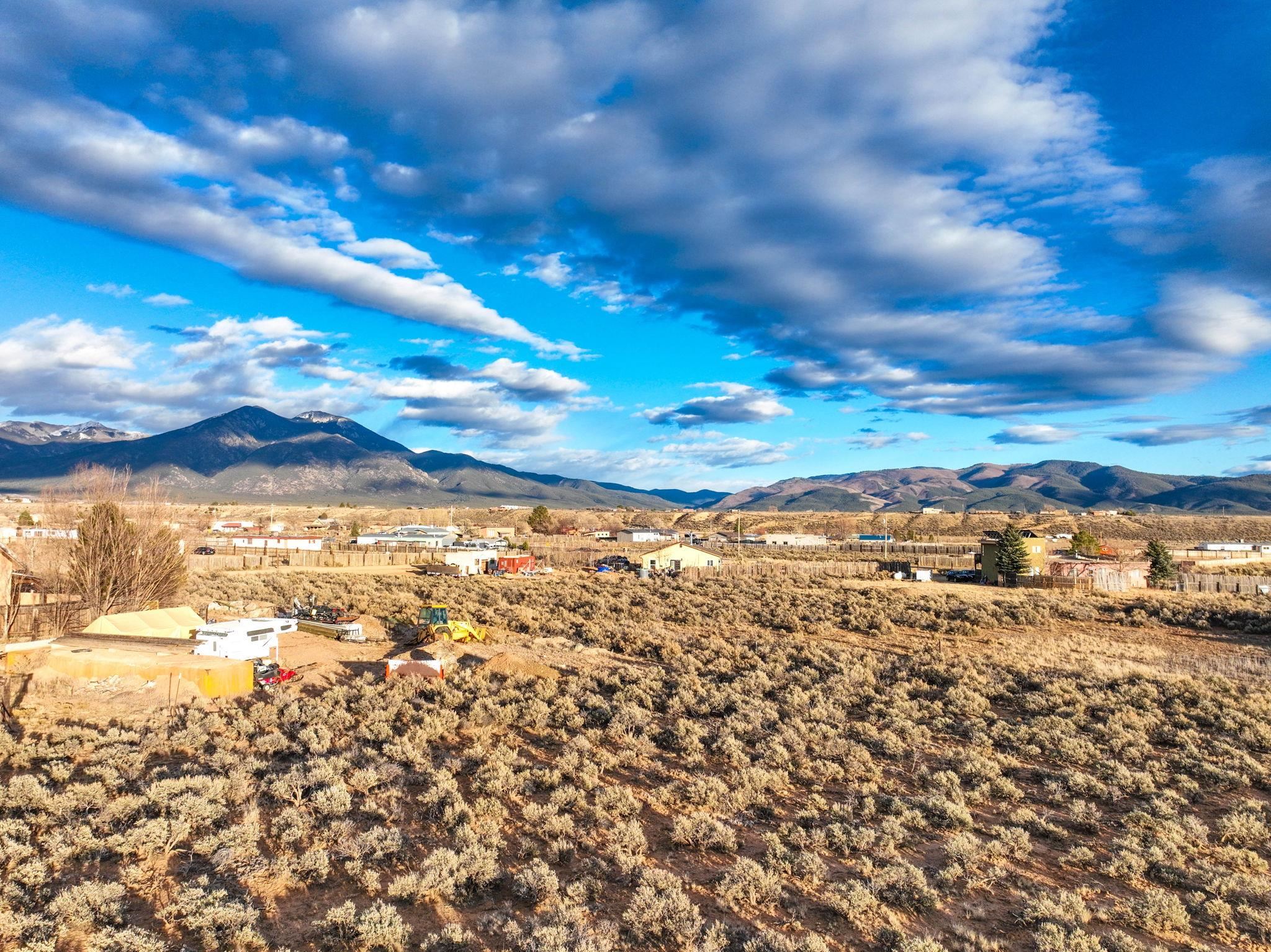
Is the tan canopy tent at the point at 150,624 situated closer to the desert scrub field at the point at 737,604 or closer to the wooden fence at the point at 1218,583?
the desert scrub field at the point at 737,604

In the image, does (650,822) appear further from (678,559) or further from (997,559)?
(678,559)

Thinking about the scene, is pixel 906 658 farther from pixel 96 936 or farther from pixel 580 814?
pixel 96 936

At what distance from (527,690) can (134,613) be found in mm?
14458

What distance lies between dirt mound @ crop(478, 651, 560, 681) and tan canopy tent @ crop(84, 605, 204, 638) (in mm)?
9777

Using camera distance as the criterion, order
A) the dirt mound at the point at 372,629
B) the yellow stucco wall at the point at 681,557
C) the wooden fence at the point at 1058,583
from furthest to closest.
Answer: the yellow stucco wall at the point at 681,557 → the wooden fence at the point at 1058,583 → the dirt mound at the point at 372,629

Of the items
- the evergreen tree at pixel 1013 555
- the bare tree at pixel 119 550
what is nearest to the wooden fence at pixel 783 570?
the evergreen tree at pixel 1013 555

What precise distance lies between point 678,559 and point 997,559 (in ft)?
83.6

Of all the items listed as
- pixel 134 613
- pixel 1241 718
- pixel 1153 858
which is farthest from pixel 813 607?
pixel 134 613

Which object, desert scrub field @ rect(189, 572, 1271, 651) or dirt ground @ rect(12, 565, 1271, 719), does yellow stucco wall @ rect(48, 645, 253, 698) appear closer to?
dirt ground @ rect(12, 565, 1271, 719)

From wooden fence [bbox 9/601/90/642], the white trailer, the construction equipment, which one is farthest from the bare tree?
the construction equipment

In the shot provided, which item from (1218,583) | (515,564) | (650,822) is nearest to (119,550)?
(650,822)

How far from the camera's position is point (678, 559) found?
203ft

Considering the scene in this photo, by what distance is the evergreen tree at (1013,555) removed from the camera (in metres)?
50.5

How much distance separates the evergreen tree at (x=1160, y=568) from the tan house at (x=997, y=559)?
6.48 meters
